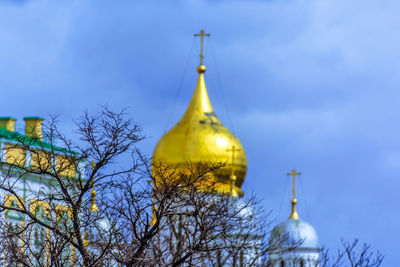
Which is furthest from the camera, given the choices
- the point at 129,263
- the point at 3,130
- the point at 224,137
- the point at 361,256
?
the point at 224,137

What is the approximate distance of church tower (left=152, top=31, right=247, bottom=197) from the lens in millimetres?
46438

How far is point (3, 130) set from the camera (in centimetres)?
3775

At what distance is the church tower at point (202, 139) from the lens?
152 feet

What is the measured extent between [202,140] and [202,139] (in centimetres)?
5

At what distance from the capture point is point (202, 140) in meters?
46.8

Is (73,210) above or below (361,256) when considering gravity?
below

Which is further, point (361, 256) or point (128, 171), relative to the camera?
point (361, 256)

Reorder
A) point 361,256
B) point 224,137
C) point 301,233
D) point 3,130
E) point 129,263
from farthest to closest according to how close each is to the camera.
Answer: point 301,233 < point 224,137 < point 3,130 < point 361,256 < point 129,263

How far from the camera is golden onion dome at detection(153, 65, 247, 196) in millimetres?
46438

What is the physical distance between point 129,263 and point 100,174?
1430 mm

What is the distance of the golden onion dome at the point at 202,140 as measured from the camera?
46.4m

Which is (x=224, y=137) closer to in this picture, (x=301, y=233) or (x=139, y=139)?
(x=301, y=233)

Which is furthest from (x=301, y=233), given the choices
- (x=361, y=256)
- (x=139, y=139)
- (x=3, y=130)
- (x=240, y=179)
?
(x=139, y=139)

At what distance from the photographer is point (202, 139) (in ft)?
154
